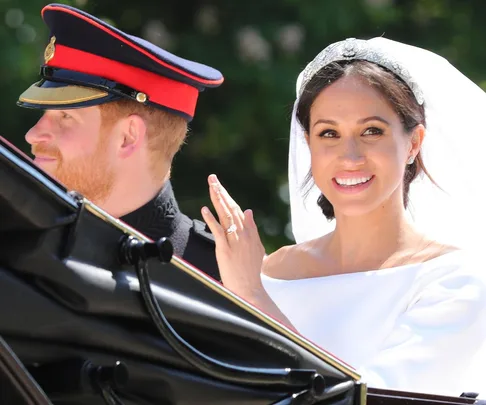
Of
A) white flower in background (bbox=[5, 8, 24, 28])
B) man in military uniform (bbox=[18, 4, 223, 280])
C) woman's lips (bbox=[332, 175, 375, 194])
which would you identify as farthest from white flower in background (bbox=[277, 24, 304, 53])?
woman's lips (bbox=[332, 175, 375, 194])

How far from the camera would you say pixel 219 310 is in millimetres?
1741

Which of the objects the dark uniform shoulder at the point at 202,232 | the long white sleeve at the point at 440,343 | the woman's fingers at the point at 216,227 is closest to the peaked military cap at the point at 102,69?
the dark uniform shoulder at the point at 202,232

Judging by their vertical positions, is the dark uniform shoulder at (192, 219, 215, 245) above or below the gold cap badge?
below

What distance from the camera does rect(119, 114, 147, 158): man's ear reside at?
313 cm

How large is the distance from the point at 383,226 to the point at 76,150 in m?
0.77

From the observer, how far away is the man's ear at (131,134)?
3135 mm

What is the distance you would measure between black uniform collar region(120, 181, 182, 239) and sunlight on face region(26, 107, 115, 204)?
5.2 inches

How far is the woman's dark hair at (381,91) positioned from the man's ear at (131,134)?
16.0 inches

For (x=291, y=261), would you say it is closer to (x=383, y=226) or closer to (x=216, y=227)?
(x=383, y=226)

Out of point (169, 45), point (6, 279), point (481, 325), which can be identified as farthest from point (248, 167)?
point (6, 279)

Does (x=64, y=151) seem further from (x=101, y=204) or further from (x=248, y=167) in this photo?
(x=248, y=167)

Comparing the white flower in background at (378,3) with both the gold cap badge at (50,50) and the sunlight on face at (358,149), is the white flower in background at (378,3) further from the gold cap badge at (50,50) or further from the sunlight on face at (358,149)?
the sunlight on face at (358,149)

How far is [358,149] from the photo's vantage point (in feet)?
9.45

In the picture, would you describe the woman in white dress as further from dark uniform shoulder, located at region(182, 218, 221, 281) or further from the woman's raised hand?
dark uniform shoulder, located at region(182, 218, 221, 281)
